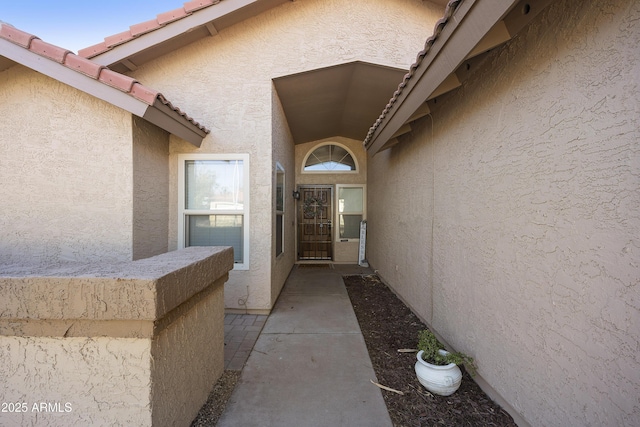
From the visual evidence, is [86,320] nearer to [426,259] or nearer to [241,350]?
[241,350]

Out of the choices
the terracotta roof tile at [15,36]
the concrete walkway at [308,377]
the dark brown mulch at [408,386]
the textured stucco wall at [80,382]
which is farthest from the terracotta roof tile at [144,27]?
the dark brown mulch at [408,386]

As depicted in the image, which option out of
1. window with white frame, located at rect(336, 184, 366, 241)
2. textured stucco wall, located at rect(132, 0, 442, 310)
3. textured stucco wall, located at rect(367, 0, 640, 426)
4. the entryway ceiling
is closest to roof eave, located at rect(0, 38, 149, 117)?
textured stucco wall, located at rect(132, 0, 442, 310)

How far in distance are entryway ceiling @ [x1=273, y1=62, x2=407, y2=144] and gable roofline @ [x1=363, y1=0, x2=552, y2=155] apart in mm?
2399

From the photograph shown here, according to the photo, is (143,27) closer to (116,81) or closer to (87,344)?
(116,81)

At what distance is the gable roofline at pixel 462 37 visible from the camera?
192 centimetres

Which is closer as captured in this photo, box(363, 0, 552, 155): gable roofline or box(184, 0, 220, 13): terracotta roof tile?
box(363, 0, 552, 155): gable roofline

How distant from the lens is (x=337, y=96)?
6441 mm

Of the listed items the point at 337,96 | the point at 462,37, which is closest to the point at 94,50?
the point at 337,96

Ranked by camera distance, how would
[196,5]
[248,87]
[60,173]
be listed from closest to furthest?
[60,173] → [196,5] → [248,87]

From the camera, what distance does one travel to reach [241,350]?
3656mm

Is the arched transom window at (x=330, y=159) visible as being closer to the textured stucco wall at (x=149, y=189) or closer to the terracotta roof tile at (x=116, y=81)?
the textured stucco wall at (x=149, y=189)

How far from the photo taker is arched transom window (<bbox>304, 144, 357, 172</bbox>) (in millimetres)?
9625

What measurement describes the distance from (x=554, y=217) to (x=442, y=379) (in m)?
1.77

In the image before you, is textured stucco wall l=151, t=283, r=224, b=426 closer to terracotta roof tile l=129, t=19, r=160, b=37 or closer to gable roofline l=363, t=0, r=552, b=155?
gable roofline l=363, t=0, r=552, b=155
